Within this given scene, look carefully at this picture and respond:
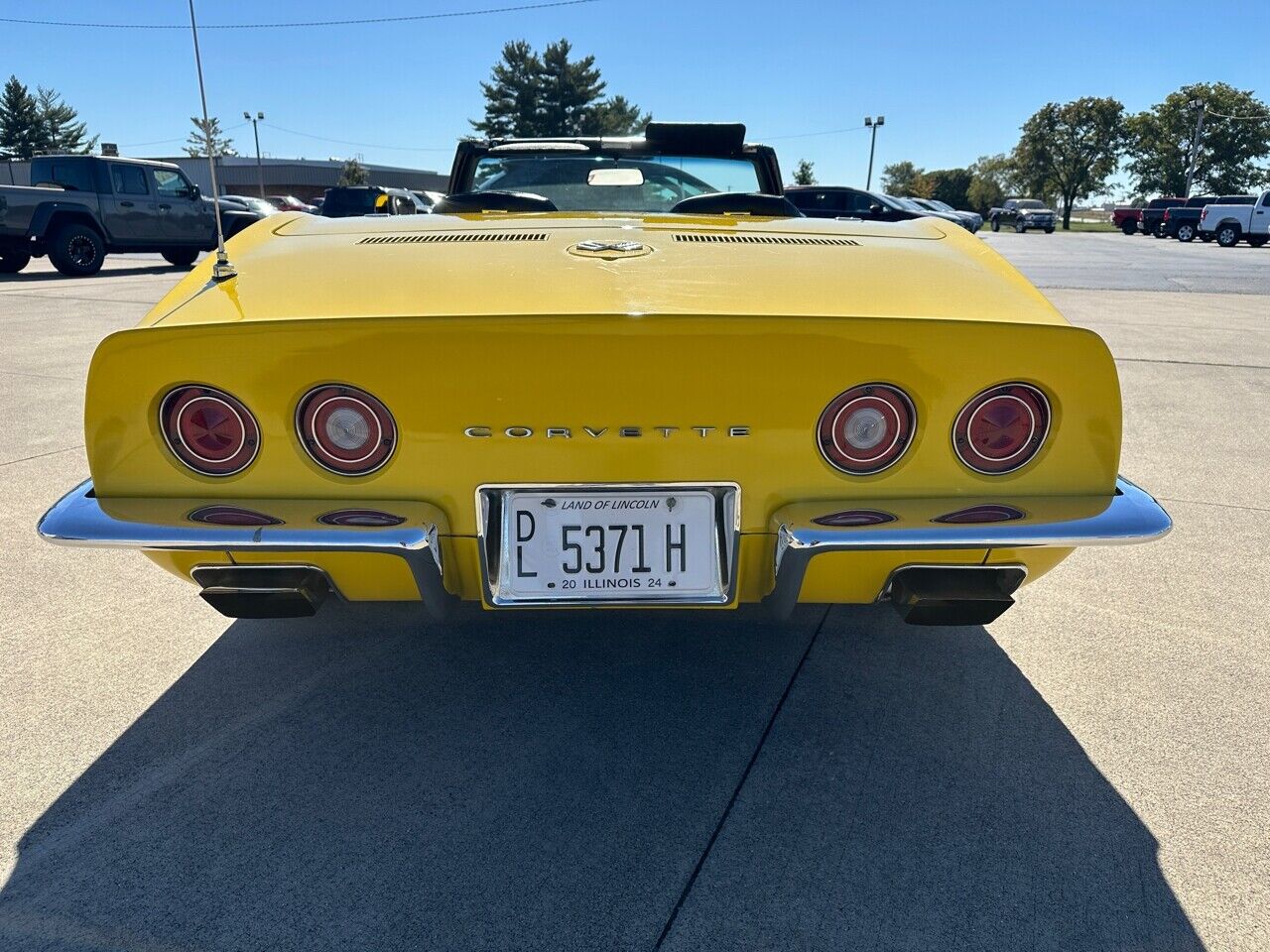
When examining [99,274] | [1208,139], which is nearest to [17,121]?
[99,274]

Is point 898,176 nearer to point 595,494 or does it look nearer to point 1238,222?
point 1238,222

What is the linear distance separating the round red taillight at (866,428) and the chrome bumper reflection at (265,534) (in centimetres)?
78

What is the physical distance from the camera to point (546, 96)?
54.2m

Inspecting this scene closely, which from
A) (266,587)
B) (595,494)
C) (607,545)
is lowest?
(266,587)

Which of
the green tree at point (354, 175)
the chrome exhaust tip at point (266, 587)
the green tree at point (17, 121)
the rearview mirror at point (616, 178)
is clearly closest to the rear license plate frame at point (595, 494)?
the chrome exhaust tip at point (266, 587)

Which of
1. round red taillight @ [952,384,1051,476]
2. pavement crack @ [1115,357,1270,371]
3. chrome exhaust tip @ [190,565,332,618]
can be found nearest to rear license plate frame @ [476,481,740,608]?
chrome exhaust tip @ [190,565,332,618]

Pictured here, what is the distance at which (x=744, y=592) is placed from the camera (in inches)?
70.9

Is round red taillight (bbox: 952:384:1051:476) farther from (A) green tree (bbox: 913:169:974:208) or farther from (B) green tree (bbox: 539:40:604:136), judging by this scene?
(A) green tree (bbox: 913:169:974:208)

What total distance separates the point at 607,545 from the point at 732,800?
1.95 feet

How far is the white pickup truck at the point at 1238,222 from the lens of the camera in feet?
89.8

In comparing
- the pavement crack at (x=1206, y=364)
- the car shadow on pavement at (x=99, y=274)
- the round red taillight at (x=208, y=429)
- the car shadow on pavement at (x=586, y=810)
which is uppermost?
the round red taillight at (x=208, y=429)

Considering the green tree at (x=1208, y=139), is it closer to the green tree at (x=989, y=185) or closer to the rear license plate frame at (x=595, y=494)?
the green tree at (x=989, y=185)

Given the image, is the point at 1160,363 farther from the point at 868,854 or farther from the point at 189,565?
the point at 189,565

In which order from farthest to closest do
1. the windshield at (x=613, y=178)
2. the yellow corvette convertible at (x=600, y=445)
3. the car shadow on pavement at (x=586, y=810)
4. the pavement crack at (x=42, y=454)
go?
the pavement crack at (x=42, y=454)
the windshield at (x=613, y=178)
the yellow corvette convertible at (x=600, y=445)
the car shadow on pavement at (x=586, y=810)
